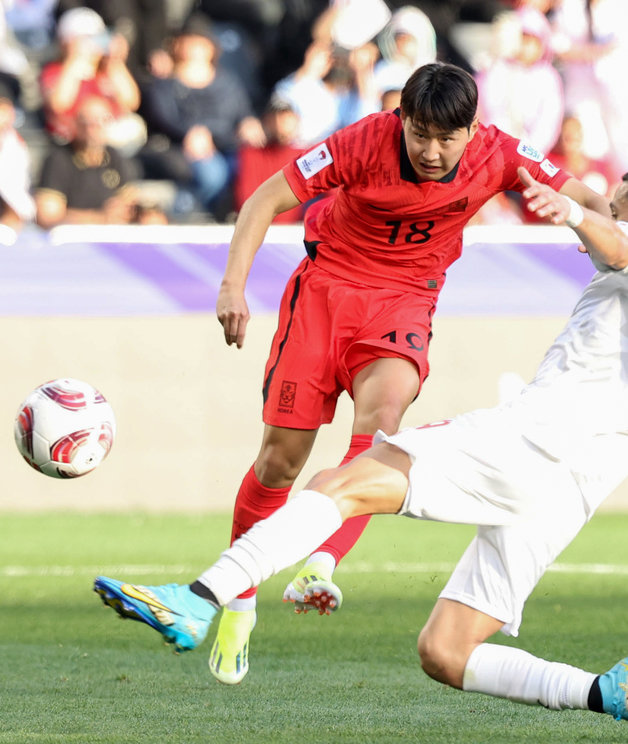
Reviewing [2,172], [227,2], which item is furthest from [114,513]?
[227,2]

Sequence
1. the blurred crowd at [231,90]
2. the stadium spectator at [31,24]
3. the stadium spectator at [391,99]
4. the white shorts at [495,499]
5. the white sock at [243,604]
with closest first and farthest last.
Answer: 1. the white shorts at [495,499]
2. the white sock at [243,604]
3. the stadium spectator at [391,99]
4. the blurred crowd at [231,90]
5. the stadium spectator at [31,24]

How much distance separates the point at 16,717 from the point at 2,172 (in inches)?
294

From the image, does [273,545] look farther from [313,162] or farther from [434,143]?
[313,162]

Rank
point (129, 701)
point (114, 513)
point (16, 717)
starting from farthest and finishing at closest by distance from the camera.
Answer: point (114, 513) → point (129, 701) → point (16, 717)

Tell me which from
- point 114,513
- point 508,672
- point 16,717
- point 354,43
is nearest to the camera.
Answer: point 508,672

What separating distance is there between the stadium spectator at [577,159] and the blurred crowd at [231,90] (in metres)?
0.01

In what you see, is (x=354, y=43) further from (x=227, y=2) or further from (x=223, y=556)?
(x=223, y=556)

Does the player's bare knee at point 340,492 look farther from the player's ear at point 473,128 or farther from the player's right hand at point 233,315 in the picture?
the player's ear at point 473,128

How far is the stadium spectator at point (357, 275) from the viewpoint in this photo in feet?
16.3

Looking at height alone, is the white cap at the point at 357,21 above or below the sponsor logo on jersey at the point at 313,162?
below

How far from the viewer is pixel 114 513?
10922mm

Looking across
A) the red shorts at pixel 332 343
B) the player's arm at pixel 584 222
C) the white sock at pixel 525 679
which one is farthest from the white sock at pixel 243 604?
the player's arm at pixel 584 222

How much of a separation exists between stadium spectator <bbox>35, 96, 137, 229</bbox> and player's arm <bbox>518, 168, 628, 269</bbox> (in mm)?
7775

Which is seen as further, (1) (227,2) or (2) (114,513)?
(1) (227,2)
